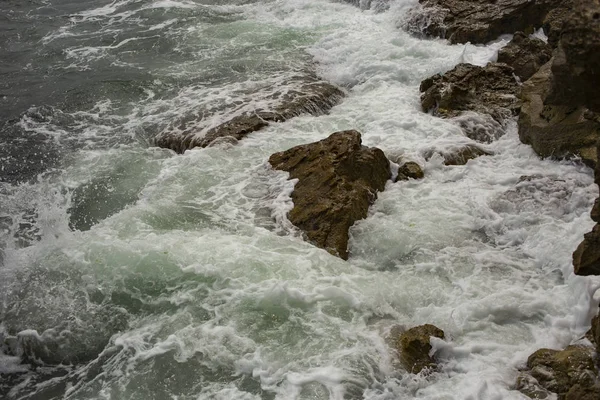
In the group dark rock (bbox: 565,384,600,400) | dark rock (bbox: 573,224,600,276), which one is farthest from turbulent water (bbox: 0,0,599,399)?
dark rock (bbox: 573,224,600,276)

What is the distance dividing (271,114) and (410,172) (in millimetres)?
2677

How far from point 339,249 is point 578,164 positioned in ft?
10.6

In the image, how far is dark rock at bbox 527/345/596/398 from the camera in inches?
158

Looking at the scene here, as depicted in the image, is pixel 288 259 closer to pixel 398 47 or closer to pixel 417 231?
pixel 417 231

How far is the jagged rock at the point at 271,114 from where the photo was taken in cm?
834

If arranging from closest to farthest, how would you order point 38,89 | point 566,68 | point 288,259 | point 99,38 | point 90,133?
point 566,68 → point 288,259 → point 90,133 → point 38,89 → point 99,38

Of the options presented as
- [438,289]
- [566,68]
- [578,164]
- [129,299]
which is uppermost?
[566,68]

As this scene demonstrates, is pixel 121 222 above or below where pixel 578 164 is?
below

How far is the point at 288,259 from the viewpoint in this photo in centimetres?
580

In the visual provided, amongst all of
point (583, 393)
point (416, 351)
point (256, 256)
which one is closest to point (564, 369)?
point (583, 393)

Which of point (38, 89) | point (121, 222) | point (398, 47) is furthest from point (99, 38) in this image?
point (121, 222)

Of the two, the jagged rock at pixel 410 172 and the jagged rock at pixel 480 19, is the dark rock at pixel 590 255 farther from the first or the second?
the jagged rock at pixel 480 19

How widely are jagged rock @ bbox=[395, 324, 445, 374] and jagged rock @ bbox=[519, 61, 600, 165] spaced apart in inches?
136

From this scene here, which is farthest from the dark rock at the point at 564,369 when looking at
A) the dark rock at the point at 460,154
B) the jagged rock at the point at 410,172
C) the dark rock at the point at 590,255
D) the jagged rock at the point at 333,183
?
the dark rock at the point at 460,154
